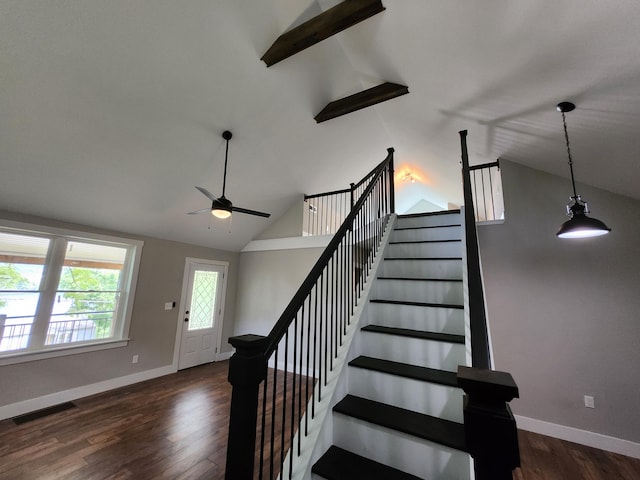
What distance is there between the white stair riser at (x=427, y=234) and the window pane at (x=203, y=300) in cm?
403

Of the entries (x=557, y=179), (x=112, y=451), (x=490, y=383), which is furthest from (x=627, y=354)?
(x=112, y=451)

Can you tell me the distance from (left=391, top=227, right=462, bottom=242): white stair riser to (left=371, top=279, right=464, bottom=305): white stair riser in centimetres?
90

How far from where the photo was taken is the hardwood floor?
2.28 meters

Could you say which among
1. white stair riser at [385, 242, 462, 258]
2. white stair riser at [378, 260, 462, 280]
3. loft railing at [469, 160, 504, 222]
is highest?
loft railing at [469, 160, 504, 222]

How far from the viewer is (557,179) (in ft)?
10.7

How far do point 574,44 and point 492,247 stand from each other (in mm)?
2312

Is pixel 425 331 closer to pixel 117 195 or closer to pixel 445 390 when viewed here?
pixel 445 390

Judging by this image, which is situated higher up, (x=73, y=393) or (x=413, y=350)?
(x=413, y=350)

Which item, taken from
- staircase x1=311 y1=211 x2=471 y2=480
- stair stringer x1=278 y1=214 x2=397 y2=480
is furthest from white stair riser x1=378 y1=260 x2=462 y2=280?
stair stringer x1=278 y1=214 x2=397 y2=480

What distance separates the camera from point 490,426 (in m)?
0.68

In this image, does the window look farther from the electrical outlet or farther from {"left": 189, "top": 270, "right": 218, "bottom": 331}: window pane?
the electrical outlet

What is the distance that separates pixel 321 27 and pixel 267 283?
174 inches

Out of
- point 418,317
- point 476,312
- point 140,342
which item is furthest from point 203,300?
point 476,312

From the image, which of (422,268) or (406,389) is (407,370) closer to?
(406,389)
